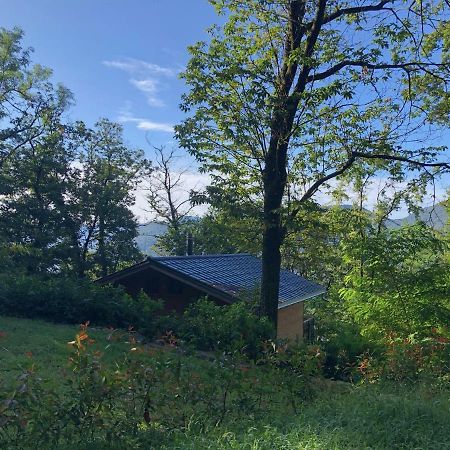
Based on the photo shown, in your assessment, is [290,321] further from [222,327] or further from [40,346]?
[40,346]

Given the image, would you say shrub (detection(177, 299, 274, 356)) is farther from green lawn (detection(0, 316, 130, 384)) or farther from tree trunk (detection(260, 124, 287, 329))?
green lawn (detection(0, 316, 130, 384))

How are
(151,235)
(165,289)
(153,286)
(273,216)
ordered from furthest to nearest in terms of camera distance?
(151,235) → (153,286) → (165,289) → (273,216)

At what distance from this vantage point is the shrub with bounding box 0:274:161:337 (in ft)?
43.2

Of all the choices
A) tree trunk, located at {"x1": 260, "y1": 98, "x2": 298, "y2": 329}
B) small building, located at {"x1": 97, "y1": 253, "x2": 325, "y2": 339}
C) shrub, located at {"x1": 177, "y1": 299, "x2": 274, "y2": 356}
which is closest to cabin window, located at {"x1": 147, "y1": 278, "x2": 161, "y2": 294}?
small building, located at {"x1": 97, "y1": 253, "x2": 325, "y2": 339}

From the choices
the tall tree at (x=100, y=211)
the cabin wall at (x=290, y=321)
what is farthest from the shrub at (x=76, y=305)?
the tall tree at (x=100, y=211)

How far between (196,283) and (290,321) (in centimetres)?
596

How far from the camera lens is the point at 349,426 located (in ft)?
12.9

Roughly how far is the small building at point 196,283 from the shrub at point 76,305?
3.01 m

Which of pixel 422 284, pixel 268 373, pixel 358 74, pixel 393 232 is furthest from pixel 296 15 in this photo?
pixel 268 373

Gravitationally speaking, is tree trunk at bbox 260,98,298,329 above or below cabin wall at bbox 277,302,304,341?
above

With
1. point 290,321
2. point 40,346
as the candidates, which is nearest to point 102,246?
point 290,321

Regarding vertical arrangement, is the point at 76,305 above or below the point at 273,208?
below

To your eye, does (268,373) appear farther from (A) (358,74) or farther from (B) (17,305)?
(B) (17,305)

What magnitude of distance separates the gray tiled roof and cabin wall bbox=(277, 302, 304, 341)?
767 millimetres
